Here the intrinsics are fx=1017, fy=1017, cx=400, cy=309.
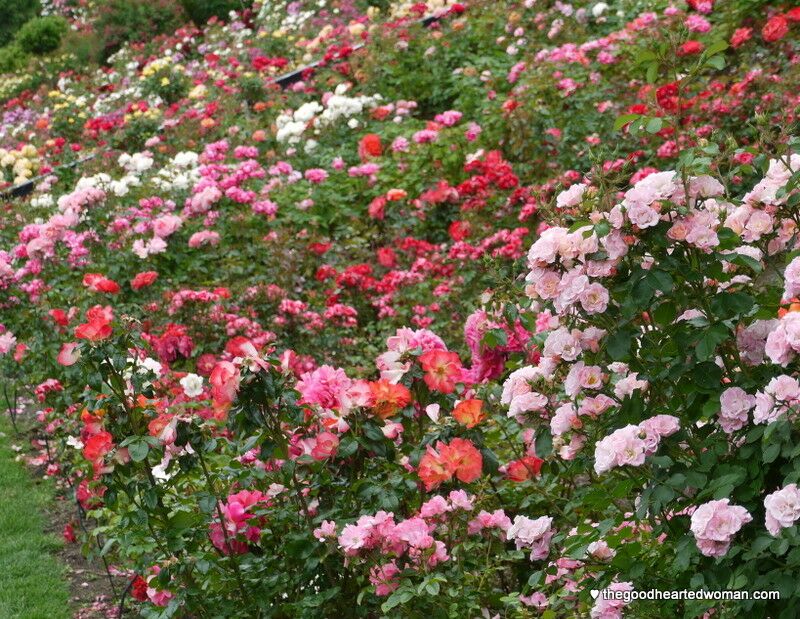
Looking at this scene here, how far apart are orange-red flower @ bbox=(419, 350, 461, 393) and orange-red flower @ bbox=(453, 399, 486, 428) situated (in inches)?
5.0

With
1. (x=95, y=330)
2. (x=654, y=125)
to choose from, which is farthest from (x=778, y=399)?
(x=95, y=330)

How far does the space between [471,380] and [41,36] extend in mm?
18135

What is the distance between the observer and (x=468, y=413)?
2660mm

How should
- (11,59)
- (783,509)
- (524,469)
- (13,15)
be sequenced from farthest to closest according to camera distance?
1. (13,15)
2. (11,59)
3. (524,469)
4. (783,509)

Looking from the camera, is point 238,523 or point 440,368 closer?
point 440,368

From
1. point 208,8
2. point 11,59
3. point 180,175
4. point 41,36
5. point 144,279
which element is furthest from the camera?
point 41,36

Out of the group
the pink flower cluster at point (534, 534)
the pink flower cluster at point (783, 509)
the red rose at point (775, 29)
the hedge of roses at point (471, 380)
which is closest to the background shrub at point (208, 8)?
the hedge of roses at point (471, 380)

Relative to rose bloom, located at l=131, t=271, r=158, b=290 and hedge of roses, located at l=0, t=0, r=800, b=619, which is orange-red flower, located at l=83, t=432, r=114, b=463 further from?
rose bloom, located at l=131, t=271, r=158, b=290

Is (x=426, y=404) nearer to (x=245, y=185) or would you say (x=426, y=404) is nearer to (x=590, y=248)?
(x=590, y=248)

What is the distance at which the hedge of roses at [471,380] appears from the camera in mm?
1976

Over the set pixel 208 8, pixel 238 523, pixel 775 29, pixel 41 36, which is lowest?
pixel 41 36

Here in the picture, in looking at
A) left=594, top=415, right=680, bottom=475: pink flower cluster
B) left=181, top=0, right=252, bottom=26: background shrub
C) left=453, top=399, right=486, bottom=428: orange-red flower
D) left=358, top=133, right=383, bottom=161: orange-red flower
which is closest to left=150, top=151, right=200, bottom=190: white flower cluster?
left=358, top=133, right=383, bottom=161: orange-red flower

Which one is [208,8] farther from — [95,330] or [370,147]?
[95,330]

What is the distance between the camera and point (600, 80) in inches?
267
